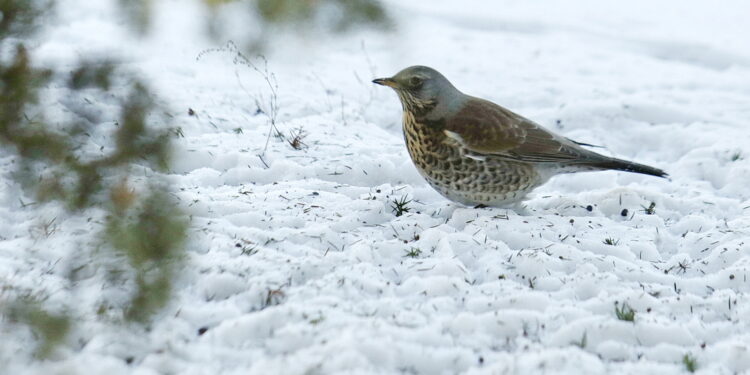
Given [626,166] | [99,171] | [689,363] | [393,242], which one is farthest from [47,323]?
[626,166]

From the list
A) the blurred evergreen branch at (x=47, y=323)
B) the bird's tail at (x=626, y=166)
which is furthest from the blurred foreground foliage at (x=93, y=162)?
the bird's tail at (x=626, y=166)

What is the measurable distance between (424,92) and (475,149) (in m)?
0.52

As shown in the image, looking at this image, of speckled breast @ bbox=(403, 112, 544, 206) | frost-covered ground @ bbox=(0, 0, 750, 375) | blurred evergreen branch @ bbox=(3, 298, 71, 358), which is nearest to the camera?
blurred evergreen branch @ bbox=(3, 298, 71, 358)

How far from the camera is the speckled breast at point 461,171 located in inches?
198

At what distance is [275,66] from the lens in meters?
8.29

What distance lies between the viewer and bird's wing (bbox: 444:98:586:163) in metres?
5.05

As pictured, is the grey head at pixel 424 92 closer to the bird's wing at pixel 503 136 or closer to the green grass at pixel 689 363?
the bird's wing at pixel 503 136

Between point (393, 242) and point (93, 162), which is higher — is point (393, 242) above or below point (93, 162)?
below

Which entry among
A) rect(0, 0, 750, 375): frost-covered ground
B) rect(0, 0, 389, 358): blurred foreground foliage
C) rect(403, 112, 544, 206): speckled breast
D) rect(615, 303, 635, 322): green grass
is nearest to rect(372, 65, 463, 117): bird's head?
rect(403, 112, 544, 206): speckled breast

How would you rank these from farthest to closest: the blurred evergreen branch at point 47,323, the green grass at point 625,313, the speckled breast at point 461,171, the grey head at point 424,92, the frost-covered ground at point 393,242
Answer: the grey head at point 424,92
the speckled breast at point 461,171
the green grass at point 625,313
the frost-covered ground at point 393,242
the blurred evergreen branch at point 47,323

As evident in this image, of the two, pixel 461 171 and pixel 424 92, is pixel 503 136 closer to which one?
pixel 461 171

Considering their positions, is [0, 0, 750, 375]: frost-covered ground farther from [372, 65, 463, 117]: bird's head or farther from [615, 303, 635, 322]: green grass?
[372, 65, 463, 117]: bird's head

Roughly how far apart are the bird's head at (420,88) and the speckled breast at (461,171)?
4.2 inches

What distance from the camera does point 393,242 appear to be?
459 centimetres
